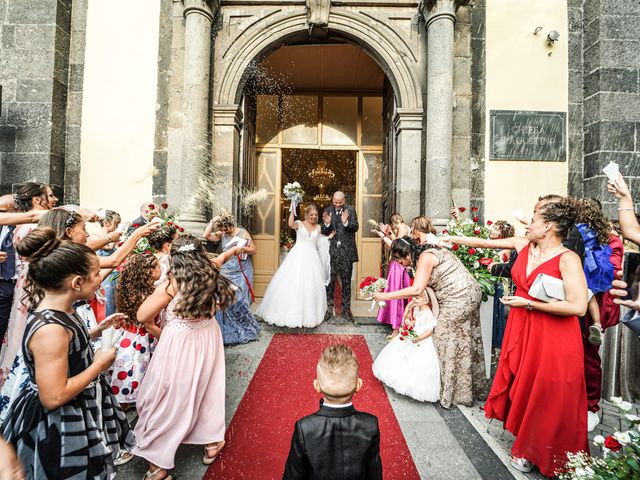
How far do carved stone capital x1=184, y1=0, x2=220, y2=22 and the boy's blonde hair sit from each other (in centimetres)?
649

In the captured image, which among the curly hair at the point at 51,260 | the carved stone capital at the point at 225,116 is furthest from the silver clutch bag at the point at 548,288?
the carved stone capital at the point at 225,116

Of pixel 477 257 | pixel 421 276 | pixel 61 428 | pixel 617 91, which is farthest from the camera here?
pixel 617 91

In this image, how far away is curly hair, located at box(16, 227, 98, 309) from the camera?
1.65 meters

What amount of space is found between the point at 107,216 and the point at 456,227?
15.7 feet

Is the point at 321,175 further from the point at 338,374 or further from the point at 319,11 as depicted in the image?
the point at 338,374

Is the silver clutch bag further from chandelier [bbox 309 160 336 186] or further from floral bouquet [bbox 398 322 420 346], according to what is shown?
chandelier [bbox 309 160 336 186]

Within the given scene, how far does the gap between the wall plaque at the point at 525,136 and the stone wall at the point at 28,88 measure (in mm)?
8057

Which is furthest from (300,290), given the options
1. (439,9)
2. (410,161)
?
(439,9)

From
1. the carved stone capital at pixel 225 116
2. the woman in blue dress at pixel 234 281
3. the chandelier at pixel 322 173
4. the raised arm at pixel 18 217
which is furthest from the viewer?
the chandelier at pixel 322 173

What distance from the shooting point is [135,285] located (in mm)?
2826

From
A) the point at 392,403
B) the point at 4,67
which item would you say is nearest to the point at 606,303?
the point at 392,403

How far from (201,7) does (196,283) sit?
5.57m

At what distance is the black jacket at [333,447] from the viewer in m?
1.49

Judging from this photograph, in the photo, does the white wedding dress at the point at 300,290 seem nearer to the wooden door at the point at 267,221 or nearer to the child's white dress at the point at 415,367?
the child's white dress at the point at 415,367
